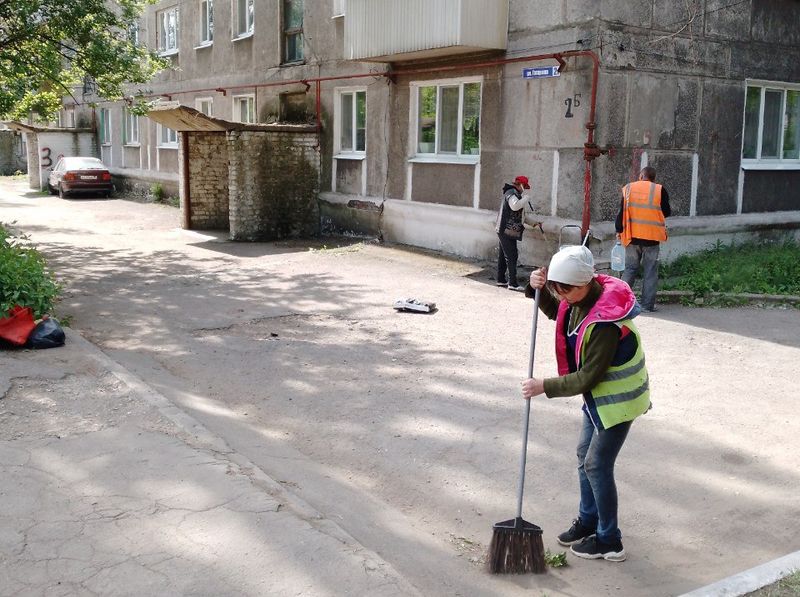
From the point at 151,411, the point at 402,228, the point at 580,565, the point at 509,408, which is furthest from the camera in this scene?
the point at 402,228

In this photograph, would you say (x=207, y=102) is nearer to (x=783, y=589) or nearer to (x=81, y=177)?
(x=81, y=177)

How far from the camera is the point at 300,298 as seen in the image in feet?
36.1

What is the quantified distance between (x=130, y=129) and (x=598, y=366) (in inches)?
1064

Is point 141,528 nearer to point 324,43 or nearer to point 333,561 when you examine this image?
point 333,561

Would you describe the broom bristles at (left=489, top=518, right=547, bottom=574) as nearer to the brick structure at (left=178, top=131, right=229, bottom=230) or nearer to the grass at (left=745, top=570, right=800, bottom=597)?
the grass at (left=745, top=570, right=800, bottom=597)

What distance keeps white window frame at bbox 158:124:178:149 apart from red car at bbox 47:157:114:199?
3.19m

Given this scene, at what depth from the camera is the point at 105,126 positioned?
99.2 feet

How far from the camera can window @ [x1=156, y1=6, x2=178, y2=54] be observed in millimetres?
24375

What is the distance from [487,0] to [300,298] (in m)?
5.39

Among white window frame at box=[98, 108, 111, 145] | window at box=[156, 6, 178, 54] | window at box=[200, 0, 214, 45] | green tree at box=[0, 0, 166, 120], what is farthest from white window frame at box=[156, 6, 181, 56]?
green tree at box=[0, 0, 166, 120]

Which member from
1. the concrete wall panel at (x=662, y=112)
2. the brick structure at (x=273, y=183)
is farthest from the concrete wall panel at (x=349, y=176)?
the concrete wall panel at (x=662, y=112)

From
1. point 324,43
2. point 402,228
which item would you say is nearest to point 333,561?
point 402,228

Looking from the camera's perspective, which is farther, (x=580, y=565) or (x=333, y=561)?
(x=580, y=565)

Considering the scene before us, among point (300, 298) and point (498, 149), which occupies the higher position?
point (498, 149)
